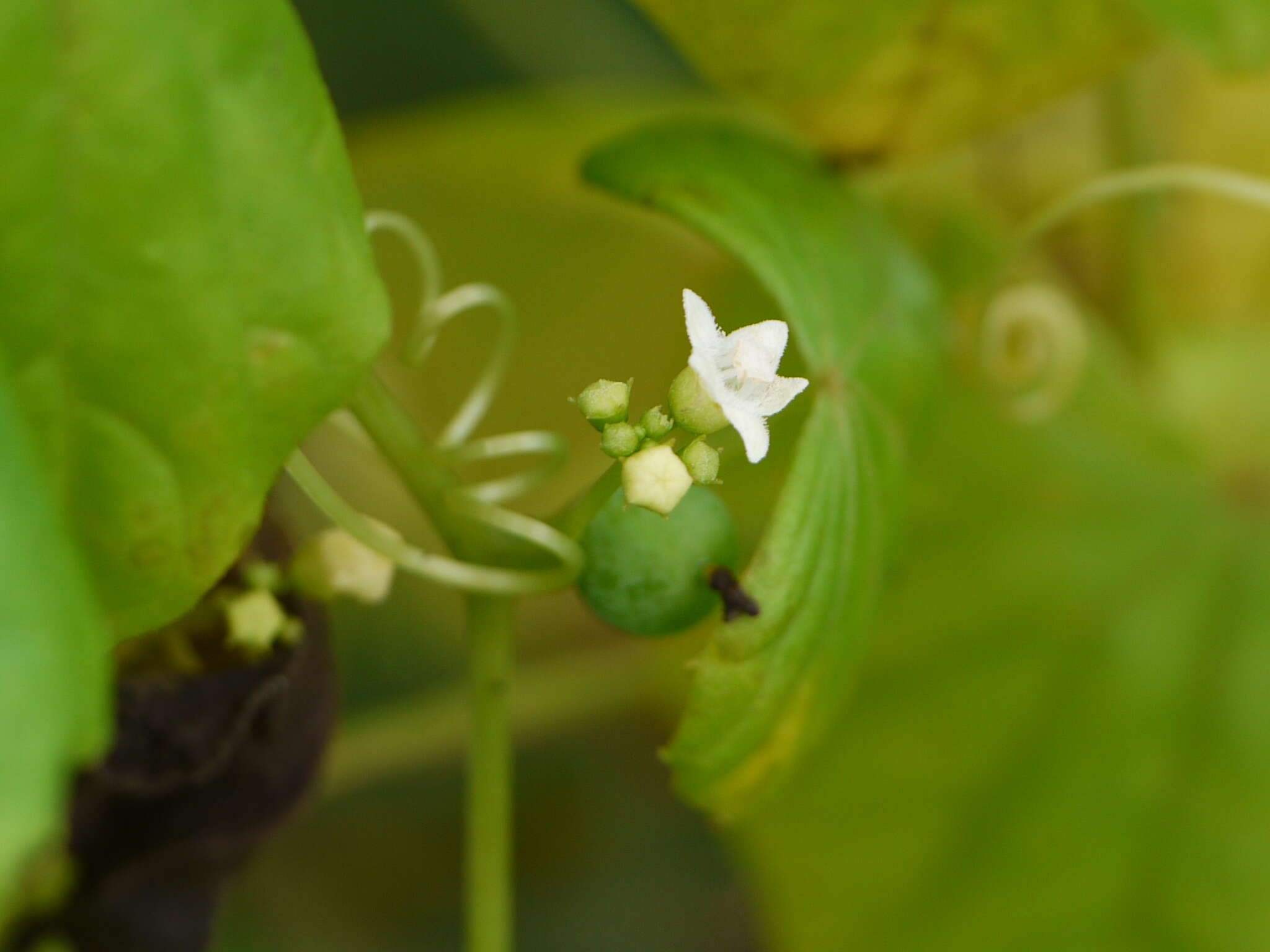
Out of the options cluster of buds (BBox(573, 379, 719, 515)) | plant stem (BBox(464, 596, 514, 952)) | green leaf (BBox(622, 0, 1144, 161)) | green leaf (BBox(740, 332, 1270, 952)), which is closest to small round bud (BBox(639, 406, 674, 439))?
cluster of buds (BBox(573, 379, 719, 515))

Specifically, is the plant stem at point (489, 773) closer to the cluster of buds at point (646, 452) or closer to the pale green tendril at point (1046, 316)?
the cluster of buds at point (646, 452)

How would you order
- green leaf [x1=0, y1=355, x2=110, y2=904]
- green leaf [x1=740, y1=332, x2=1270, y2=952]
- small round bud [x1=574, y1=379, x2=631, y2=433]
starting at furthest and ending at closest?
green leaf [x1=740, y1=332, x2=1270, y2=952], small round bud [x1=574, y1=379, x2=631, y2=433], green leaf [x1=0, y1=355, x2=110, y2=904]

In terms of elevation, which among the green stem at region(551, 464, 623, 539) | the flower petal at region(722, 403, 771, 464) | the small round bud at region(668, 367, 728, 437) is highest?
the flower petal at region(722, 403, 771, 464)

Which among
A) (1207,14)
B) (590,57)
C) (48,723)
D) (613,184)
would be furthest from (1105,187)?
(590,57)

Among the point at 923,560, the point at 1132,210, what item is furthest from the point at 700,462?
the point at 1132,210

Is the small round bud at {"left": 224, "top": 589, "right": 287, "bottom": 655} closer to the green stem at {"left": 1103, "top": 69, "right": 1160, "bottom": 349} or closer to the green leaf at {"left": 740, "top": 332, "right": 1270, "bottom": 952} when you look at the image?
the green leaf at {"left": 740, "top": 332, "right": 1270, "bottom": 952}

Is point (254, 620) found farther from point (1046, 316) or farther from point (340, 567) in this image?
point (1046, 316)

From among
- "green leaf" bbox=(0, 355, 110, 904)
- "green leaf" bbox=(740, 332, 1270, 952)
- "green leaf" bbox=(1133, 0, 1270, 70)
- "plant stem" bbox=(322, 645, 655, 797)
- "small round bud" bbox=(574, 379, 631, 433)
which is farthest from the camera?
"plant stem" bbox=(322, 645, 655, 797)
